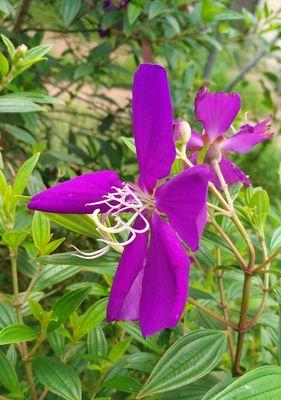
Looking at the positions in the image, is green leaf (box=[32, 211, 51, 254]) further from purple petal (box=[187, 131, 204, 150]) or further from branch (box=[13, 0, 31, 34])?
branch (box=[13, 0, 31, 34])

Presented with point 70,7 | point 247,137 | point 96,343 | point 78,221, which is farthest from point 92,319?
point 70,7

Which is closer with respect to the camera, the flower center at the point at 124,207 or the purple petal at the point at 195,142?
the flower center at the point at 124,207

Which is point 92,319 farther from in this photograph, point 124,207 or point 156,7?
point 156,7

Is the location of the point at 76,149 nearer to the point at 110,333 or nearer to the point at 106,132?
the point at 106,132

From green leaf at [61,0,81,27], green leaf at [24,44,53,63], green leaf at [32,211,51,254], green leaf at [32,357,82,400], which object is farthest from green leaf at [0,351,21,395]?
green leaf at [61,0,81,27]

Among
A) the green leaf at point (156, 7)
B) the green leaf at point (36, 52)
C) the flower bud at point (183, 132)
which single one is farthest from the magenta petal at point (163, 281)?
the green leaf at point (156, 7)

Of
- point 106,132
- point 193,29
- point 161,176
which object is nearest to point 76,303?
point 161,176

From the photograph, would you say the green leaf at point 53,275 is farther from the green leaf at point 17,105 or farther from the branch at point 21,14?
the branch at point 21,14
